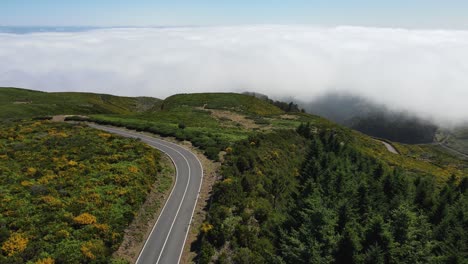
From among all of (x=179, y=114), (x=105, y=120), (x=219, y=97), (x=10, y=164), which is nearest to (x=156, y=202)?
(x=10, y=164)

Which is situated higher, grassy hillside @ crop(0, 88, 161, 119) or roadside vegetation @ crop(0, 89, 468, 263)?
grassy hillside @ crop(0, 88, 161, 119)

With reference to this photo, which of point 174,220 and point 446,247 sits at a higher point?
point 174,220

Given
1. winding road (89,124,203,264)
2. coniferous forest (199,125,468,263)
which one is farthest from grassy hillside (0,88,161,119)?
coniferous forest (199,125,468,263)

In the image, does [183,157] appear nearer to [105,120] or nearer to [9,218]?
[9,218]

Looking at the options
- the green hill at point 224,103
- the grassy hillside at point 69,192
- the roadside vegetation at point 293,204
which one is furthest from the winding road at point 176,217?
the green hill at point 224,103

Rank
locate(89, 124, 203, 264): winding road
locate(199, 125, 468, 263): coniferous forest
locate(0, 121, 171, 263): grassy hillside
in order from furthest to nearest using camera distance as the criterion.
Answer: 1. locate(89, 124, 203, 264): winding road
2. locate(199, 125, 468, 263): coniferous forest
3. locate(0, 121, 171, 263): grassy hillside

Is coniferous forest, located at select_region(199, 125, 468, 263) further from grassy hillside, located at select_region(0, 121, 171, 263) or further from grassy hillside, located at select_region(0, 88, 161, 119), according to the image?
grassy hillside, located at select_region(0, 88, 161, 119)
